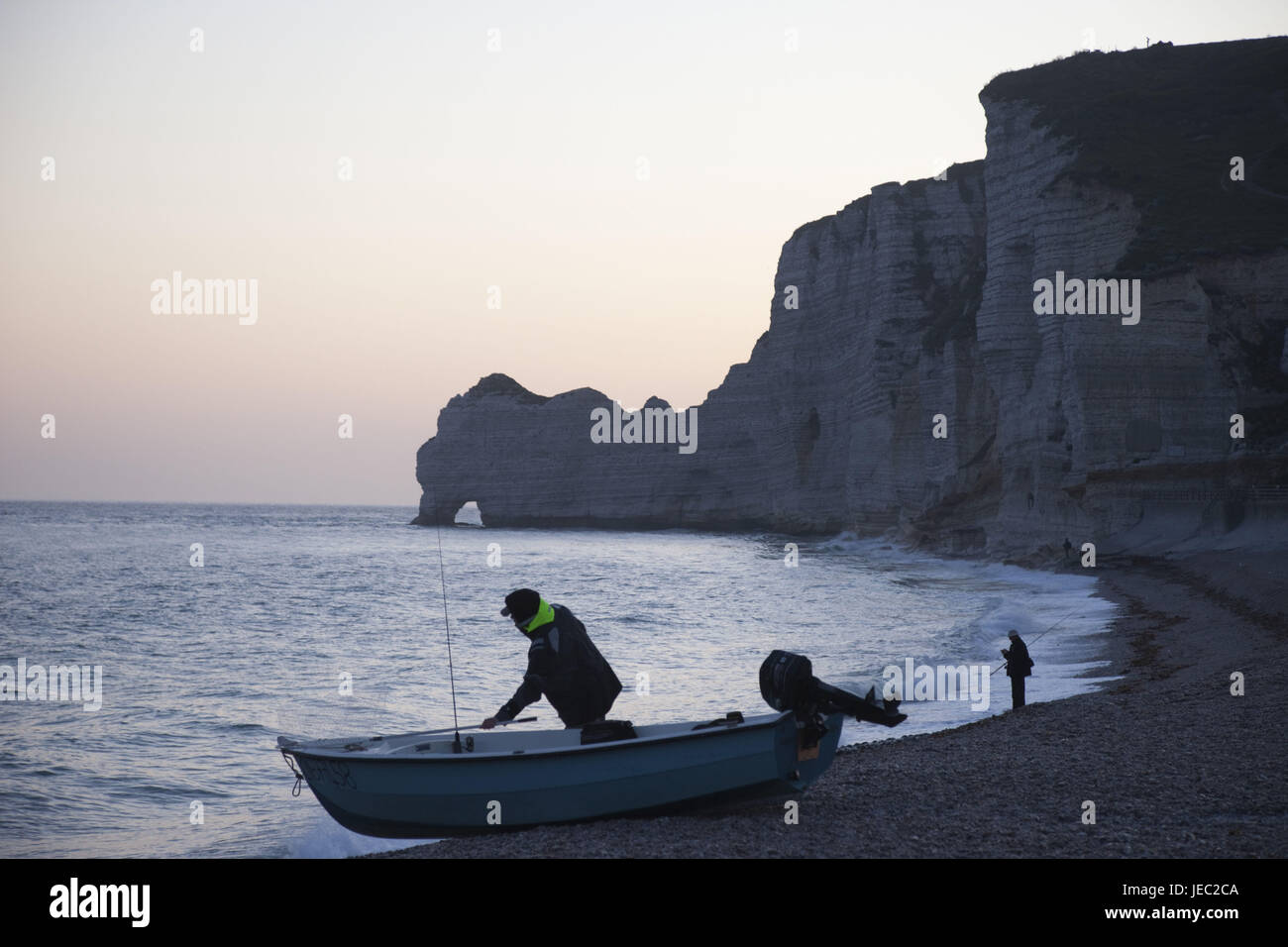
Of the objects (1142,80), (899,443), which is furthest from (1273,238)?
(899,443)

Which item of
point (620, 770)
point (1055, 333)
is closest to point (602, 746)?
point (620, 770)

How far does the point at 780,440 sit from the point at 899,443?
69.9 ft

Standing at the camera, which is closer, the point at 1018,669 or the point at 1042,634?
the point at 1018,669

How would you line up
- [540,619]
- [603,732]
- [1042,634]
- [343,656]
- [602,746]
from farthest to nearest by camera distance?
[343,656]
[1042,634]
[603,732]
[540,619]
[602,746]

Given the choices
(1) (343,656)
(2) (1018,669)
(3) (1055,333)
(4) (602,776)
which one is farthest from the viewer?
(3) (1055,333)

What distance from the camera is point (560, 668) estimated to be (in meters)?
8.12

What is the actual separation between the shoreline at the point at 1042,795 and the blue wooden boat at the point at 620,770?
0.57 feet

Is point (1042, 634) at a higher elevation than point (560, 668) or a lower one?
lower

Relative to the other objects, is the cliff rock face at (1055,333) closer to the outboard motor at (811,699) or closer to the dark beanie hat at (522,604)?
the outboard motor at (811,699)

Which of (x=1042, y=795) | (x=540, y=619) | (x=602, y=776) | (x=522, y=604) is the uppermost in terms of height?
(x=522, y=604)

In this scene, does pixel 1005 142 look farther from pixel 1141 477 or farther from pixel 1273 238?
pixel 1141 477

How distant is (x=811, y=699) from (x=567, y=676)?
1.86 metres

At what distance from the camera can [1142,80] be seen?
52.0 m

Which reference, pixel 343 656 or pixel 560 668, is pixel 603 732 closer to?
pixel 560 668
